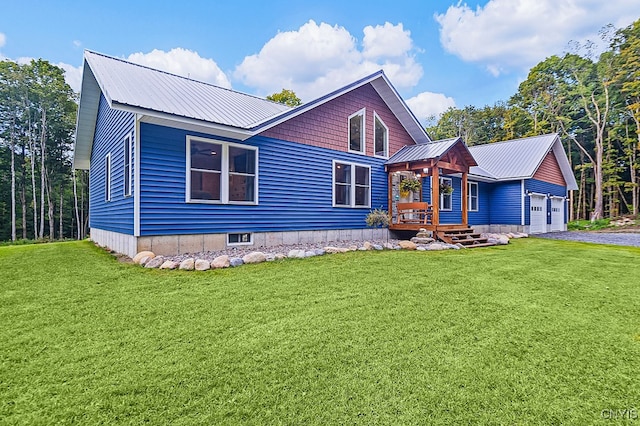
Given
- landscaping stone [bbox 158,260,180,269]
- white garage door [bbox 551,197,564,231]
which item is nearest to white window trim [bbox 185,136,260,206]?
landscaping stone [bbox 158,260,180,269]

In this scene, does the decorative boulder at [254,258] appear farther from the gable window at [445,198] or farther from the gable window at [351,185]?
the gable window at [445,198]

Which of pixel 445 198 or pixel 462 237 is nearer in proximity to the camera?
pixel 462 237

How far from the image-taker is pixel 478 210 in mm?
16719

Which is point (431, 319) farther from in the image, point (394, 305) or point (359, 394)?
point (359, 394)

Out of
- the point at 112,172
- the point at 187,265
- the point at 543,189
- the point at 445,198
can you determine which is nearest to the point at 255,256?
the point at 187,265

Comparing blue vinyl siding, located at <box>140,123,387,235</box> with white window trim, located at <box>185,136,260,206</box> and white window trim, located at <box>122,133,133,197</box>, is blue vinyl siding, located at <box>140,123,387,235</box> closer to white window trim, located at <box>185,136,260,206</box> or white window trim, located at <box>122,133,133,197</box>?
white window trim, located at <box>185,136,260,206</box>

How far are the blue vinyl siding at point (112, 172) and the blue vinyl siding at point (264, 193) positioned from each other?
0.62 m

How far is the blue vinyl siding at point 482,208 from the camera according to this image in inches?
650

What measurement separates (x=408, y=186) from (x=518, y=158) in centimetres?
1023

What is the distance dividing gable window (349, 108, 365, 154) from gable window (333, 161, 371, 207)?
0.67 m

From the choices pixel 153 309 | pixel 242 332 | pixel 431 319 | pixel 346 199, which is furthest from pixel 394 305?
pixel 346 199

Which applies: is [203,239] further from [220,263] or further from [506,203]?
[506,203]

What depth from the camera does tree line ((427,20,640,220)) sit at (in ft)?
74.0

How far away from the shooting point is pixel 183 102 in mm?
7613
